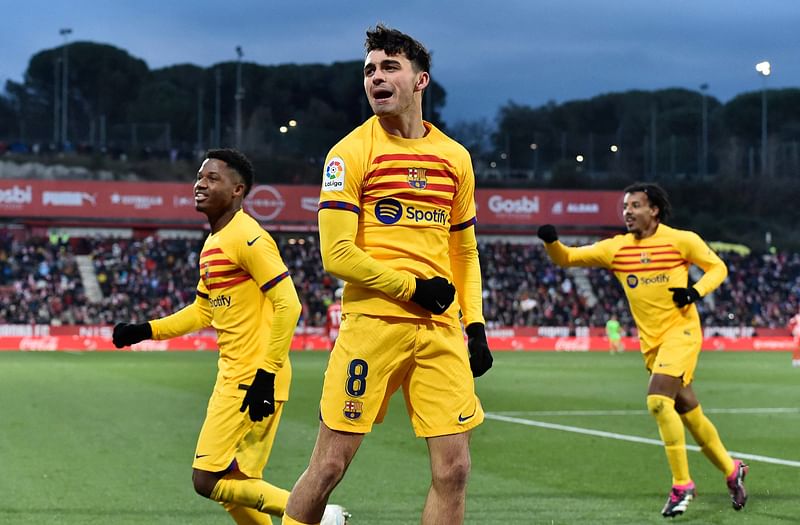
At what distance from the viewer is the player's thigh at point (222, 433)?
6.79 m

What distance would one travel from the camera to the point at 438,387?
213 inches

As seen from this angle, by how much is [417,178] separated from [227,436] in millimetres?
2165

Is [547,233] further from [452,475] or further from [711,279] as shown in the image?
[452,475]

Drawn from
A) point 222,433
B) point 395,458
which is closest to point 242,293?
point 222,433

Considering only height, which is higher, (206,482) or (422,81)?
(422,81)

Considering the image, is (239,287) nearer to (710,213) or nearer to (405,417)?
(405,417)

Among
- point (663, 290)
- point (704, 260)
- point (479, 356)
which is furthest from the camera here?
point (704, 260)

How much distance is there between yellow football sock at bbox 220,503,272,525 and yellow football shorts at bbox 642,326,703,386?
4.13 meters

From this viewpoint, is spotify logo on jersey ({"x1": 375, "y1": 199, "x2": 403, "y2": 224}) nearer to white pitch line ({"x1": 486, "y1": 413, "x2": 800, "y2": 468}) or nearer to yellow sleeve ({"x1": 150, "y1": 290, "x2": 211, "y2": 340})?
yellow sleeve ({"x1": 150, "y1": 290, "x2": 211, "y2": 340})

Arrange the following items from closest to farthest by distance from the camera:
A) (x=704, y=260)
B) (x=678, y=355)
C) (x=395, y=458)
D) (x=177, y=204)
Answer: (x=678, y=355) → (x=704, y=260) → (x=395, y=458) → (x=177, y=204)

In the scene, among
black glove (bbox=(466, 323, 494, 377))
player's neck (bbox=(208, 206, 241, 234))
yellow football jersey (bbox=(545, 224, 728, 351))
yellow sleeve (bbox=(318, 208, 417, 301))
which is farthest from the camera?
yellow football jersey (bbox=(545, 224, 728, 351))

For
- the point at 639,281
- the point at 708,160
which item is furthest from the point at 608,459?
the point at 708,160

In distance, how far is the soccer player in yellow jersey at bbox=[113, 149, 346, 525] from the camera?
6.80 meters

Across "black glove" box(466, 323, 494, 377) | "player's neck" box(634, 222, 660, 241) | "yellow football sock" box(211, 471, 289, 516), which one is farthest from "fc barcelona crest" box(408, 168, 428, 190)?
"player's neck" box(634, 222, 660, 241)
